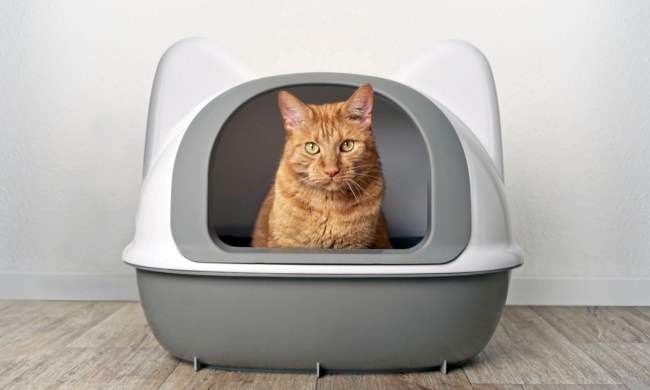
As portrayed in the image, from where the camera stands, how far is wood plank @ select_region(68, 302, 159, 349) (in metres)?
1.47

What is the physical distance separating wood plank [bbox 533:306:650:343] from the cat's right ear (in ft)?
2.84

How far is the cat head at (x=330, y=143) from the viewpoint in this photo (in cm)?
129

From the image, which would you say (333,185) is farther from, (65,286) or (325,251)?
(65,286)

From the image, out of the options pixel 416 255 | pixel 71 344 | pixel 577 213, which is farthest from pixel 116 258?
pixel 577 213

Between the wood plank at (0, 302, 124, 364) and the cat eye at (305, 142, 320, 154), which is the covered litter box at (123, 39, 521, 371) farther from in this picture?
the wood plank at (0, 302, 124, 364)

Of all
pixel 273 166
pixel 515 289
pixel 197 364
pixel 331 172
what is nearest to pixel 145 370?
pixel 197 364

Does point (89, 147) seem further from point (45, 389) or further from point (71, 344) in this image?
point (45, 389)

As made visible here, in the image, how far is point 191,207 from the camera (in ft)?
3.93

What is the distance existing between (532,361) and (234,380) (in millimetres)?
644

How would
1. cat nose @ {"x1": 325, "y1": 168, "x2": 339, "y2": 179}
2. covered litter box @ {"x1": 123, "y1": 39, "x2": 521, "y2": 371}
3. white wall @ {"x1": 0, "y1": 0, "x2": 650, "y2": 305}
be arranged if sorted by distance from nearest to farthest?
covered litter box @ {"x1": 123, "y1": 39, "x2": 521, "y2": 371} → cat nose @ {"x1": 325, "y1": 168, "x2": 339, "y2": 179} → white wall @ {"x1": 0, "y1": 0, "x2": 650, "y2": 305}

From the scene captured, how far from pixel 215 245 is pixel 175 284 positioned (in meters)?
0.12

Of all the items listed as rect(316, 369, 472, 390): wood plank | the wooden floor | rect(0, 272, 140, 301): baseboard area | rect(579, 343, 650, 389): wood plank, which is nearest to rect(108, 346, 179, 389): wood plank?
the wooden floor

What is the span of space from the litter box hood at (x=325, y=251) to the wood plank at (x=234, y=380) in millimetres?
221

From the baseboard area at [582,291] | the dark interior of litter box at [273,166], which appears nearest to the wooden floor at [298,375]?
the baseboard area at [582,291]
